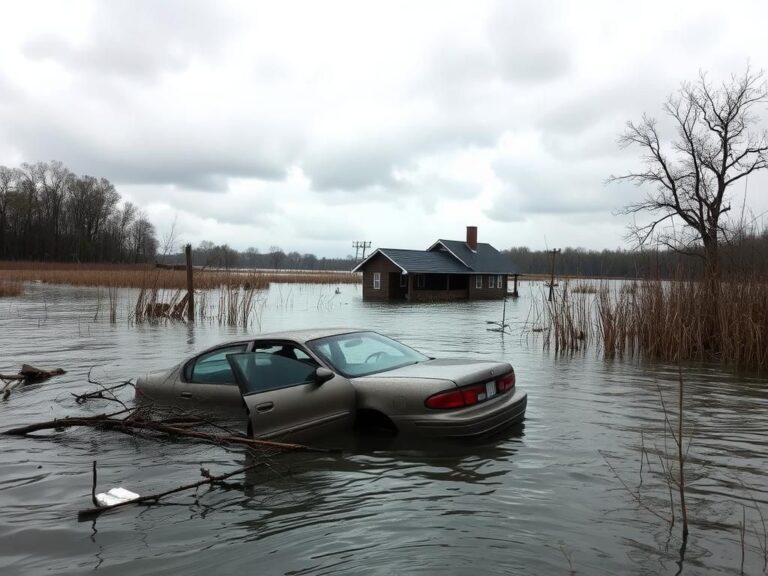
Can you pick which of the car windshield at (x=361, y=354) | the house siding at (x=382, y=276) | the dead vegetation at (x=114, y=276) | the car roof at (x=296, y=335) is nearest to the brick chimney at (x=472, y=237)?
the house siding at (x=382, y=276)

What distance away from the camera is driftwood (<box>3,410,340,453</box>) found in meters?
5.78

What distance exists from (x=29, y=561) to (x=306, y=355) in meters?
3.30

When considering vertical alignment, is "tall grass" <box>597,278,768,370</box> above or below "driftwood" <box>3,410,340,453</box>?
above

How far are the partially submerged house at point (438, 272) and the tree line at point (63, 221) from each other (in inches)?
2051

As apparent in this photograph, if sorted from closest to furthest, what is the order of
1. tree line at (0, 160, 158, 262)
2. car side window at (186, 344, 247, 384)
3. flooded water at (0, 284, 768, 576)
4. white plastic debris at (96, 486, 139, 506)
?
flooded water at (0, 284, 768, 576)
white plastic debris at (96, 486, 139, 506)
car side window at (186, 344, 247, 384)
tree line at (0, 160, 158, 262)

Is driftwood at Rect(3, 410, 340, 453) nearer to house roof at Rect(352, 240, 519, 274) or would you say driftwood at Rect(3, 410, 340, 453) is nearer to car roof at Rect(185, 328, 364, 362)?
car roof at Rect(185, 328, 364, 362)

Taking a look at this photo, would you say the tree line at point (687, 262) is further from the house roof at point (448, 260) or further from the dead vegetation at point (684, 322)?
the house roof at point (448, 260)

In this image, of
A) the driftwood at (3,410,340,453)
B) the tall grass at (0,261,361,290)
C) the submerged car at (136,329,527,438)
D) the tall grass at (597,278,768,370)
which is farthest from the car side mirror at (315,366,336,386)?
the tall grass at (0,261,361,290)

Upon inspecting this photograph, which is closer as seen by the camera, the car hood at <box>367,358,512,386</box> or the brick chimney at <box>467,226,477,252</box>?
the car hood at <box>367,358,512,386</box>

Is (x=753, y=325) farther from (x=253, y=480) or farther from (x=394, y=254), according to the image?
(x=394, y=254)

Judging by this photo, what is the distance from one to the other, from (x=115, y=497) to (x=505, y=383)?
4056 mm

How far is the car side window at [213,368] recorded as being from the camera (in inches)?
282

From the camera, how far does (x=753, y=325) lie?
12.7 metres

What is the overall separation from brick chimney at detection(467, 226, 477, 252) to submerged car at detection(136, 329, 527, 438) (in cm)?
4733
